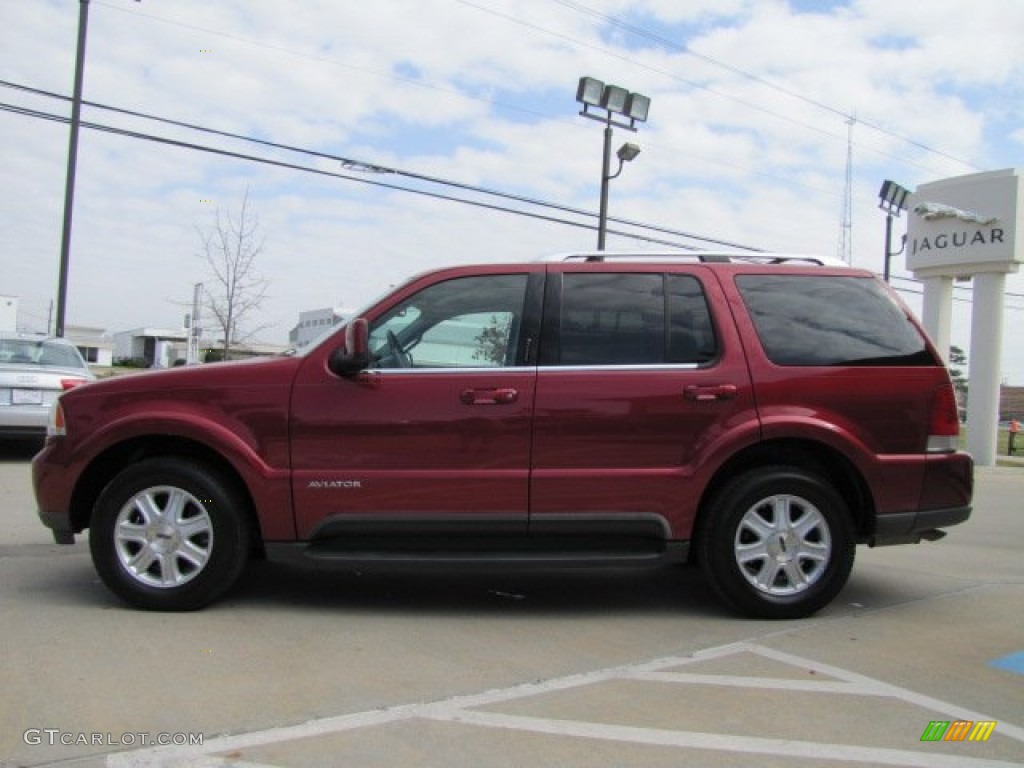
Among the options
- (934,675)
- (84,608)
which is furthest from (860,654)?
(84,608)

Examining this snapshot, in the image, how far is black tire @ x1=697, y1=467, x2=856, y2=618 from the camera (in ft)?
15.6

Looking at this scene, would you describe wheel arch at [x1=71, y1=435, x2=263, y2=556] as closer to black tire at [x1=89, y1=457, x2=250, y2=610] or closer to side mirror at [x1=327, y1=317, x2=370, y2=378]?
black tire at [x1=89, y1=457, x2=250, y2=610]

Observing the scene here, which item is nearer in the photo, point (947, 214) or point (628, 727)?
point (628, 727)

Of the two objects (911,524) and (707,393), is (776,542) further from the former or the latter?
(707,393)

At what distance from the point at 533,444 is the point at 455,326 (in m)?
0.81

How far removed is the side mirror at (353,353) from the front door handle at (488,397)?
22.1 inches

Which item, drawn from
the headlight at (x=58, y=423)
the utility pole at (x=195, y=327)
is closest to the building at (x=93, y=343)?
the utility pole at (x=195, y=327)

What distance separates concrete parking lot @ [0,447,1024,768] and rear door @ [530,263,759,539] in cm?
66

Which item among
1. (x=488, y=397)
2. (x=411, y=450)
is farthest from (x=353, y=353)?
(x=488, y=397)

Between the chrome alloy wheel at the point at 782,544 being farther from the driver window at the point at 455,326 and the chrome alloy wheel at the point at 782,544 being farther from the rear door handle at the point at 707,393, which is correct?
the driver window at the point at 455,326

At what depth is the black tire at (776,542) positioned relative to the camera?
477cm

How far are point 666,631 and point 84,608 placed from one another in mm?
3205

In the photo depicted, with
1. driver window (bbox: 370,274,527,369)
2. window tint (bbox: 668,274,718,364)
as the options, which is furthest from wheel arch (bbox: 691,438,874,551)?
driver window (bbox: 370,274,527,369)

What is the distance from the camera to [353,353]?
4605 mm
